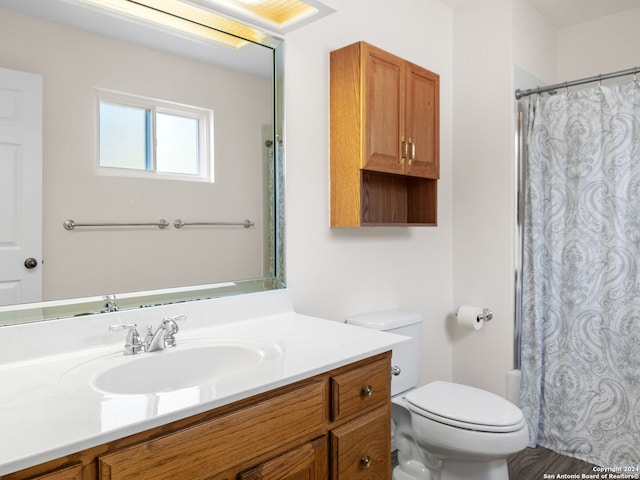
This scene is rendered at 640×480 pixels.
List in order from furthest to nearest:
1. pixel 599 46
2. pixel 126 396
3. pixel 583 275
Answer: pixel 599 46
pixel 583 275
pixel 126 396

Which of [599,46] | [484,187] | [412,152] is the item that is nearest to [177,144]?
[412,152]

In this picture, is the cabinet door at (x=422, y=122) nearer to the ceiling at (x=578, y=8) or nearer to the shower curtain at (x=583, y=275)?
the shower curtain at (x=583, y=275)

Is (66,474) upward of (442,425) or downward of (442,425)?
upward

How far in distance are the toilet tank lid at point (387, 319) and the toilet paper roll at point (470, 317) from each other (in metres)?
0.40

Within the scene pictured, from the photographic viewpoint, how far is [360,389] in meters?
1.28

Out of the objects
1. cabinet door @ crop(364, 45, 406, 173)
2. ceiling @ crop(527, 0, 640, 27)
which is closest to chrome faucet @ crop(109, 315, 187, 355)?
cabinet door @ crop(364, 45, 406, 173)

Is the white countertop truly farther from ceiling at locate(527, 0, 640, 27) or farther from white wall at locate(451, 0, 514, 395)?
ceiling at locate(527, 0, 640, 27)

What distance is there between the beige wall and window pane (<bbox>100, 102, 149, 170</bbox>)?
3cm

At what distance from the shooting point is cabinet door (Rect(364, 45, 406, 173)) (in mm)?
1881

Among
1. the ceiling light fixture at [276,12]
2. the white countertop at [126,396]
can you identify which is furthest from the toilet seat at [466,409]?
the ceiling light fixture at [276,12]

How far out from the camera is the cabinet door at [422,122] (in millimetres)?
2090

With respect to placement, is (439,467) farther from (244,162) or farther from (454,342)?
(244,162)

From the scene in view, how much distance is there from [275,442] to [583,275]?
1947 millimetres

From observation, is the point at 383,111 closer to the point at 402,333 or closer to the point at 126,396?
the point at 402,333
